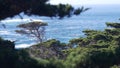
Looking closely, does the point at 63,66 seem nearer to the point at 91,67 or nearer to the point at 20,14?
the point at 20,14

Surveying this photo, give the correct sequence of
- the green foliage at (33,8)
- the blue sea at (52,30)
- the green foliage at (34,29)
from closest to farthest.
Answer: the green foliage at (33,8), the blue sea at (52,30), the green foliage at (34,29)

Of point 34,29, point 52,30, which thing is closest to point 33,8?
point 34,29

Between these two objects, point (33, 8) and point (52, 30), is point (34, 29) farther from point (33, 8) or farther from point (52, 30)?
point (52, 30)

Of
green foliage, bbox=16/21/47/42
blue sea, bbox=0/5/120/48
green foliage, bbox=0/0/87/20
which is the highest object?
green foliage, bbox=0/0/87/20

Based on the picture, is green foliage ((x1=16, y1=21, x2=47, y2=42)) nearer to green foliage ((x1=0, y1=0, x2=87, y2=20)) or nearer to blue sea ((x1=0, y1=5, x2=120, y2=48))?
blue sea ((x1=0, y1=5, x2=120, y2=48))

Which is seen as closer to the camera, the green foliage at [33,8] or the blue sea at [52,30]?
the green foliage at [33,8]

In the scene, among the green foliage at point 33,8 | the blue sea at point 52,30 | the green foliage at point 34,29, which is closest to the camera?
the green foliage at point 33,8

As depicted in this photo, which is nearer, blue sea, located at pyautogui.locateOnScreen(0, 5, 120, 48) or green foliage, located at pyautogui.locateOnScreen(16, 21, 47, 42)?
blue sea, located at pyautogui.locateOnScreen(0, 5, 120, 48)

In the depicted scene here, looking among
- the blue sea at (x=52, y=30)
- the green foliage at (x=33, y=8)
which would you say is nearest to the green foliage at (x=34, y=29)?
the blue sea at (x=52, y=30)

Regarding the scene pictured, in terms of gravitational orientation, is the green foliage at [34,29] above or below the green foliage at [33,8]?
below

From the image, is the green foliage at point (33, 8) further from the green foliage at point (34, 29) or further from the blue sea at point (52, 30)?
the green foliage at point (34, 29)

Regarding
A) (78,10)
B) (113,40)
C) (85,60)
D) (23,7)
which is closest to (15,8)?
(23,7)

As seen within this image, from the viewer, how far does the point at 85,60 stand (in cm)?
1129

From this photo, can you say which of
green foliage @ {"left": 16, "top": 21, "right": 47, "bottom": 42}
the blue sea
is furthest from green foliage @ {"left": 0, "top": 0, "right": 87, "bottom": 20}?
green foliage @ {"left": 16, "top": 21, "right": 47, "bottom": 42}
